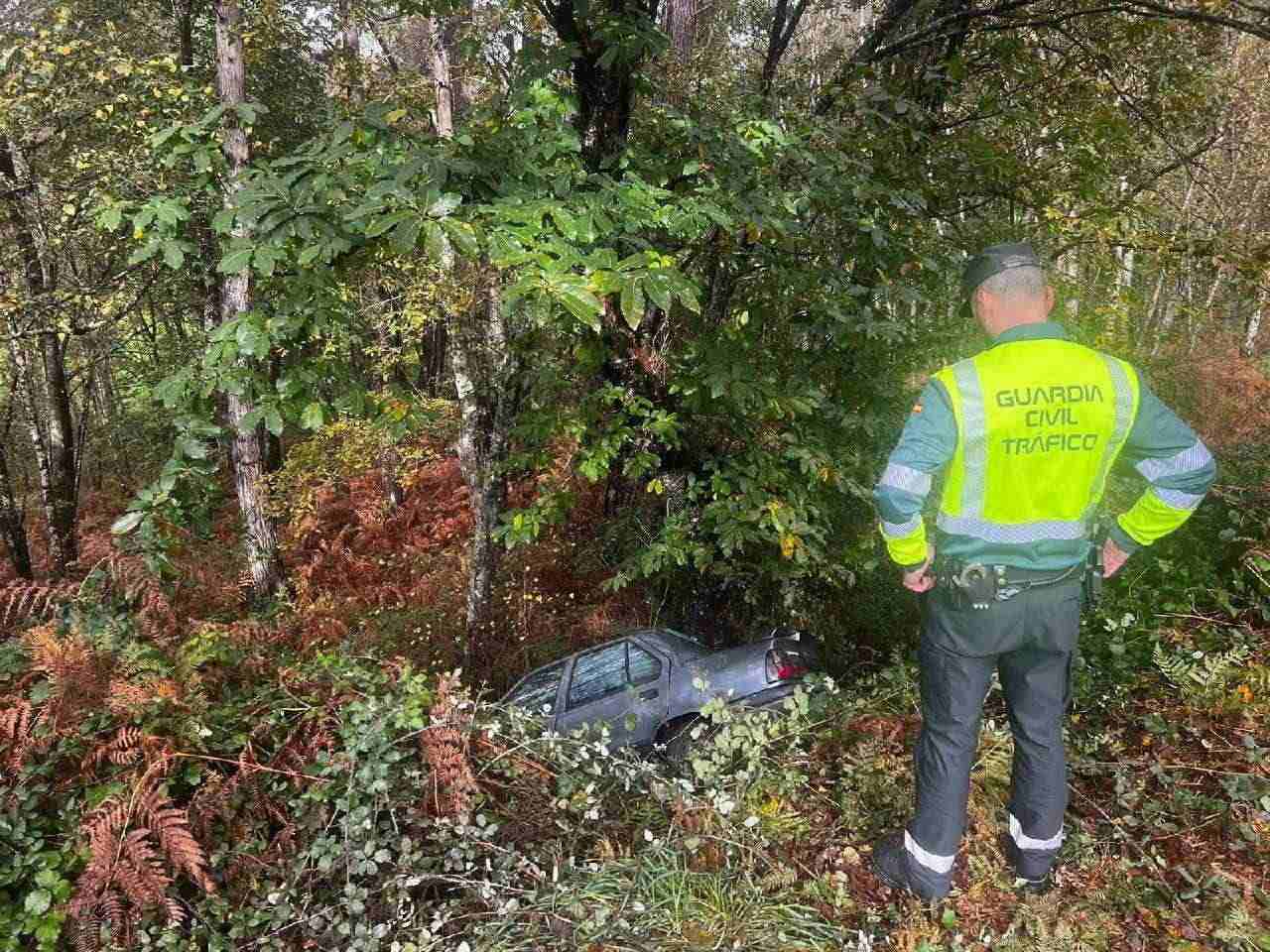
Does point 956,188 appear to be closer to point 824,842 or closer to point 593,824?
point 824,842

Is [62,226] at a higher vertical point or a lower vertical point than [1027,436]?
higher

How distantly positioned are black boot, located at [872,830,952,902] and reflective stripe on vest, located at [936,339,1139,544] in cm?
128

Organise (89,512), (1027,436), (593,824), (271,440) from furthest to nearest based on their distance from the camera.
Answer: (271,440), (89,512), (593,824), (1027,436)

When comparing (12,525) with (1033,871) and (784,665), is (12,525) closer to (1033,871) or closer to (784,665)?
(784,665)

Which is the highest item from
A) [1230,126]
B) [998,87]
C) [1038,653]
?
[1230,126]

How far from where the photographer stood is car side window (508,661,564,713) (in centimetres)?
693

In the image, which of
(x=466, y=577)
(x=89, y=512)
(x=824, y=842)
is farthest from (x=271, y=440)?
(x=824, y=842)

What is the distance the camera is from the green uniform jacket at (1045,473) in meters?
2.41

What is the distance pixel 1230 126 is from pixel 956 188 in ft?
38.8

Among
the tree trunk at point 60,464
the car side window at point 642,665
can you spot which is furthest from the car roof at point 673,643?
the tree trunk at point 60,464

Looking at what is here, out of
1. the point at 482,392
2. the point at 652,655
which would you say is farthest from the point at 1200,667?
the point at 482,392

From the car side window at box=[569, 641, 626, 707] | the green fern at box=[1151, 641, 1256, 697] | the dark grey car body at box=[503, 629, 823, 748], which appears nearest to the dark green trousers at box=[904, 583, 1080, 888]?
the green fern at box=[1151, 641, 1256, 697]

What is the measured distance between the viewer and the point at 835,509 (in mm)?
6531

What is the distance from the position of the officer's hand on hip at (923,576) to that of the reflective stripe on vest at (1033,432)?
7.2 inches
